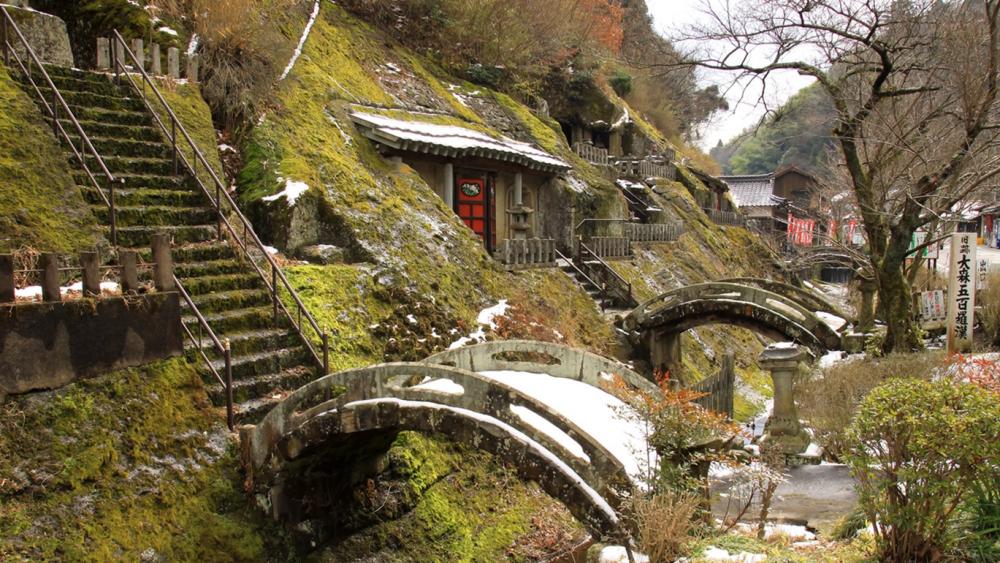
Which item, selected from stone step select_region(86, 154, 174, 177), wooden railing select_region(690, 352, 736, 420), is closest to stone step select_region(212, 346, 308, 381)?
stone step select_region(86, 154, 174, 177)

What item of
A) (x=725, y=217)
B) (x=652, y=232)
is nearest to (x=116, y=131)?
(x=652, y=232)

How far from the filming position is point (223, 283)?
9.61 metres

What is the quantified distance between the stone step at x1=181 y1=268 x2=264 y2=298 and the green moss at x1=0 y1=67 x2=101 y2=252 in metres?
1.27

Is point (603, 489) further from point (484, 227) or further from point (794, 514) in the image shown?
point (484, 227)

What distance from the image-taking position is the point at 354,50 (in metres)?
20.1

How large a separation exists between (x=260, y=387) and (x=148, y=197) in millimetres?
3500

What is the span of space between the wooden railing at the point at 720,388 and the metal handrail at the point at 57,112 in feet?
37.2

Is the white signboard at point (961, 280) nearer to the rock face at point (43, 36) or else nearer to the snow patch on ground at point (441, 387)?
the snow patch on ground at point (441, 387)

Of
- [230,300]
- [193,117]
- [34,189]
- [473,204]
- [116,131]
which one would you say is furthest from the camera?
[473,204]

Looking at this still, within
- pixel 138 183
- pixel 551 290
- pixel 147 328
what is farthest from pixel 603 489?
pixel 551 290

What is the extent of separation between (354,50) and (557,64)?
561 inches

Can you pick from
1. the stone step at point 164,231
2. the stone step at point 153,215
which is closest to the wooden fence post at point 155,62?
the stone step at point 153,215

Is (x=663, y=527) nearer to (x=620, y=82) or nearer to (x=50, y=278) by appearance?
(x=50, y=278)

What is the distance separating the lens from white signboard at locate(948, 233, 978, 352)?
1214cm
